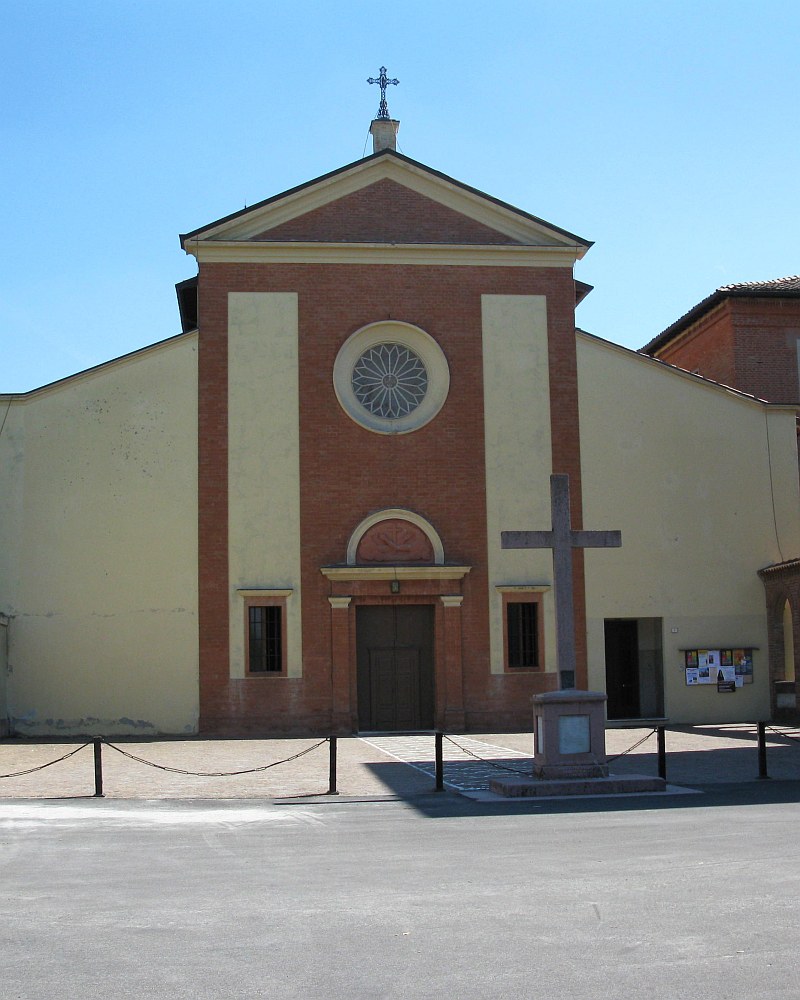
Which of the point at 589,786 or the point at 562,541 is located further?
the point at 562,541

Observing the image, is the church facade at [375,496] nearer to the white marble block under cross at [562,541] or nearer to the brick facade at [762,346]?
the brick facade at [762,346]

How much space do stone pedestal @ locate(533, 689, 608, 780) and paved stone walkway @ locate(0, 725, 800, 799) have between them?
1.01 meters

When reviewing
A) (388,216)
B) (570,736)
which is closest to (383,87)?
(388,216)

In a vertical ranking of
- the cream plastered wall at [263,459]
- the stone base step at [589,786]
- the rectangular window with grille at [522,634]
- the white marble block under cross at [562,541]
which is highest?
the cream plastered wall at [263,459]

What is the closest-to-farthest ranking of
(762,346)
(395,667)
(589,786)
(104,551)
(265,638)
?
(589,786) < (104,551) < (265,638) < (395,667) < (762,346)

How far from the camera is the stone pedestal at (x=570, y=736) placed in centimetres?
1531

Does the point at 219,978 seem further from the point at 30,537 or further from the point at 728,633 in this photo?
the point at 728,633

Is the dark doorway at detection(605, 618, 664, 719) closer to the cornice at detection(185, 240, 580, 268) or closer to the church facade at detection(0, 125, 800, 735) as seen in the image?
the church facade at detection(0, 125, 800, 735)

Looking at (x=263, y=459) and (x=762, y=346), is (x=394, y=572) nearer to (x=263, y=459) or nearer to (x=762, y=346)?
(x=263, y=459)

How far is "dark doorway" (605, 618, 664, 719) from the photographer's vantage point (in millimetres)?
27766

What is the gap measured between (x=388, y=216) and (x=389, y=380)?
371 cm

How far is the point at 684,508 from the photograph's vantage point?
2722 centimetres

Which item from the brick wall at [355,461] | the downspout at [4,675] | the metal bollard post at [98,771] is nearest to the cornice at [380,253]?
the brick wall at [355,461]

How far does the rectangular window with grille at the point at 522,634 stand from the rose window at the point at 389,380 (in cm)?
498
